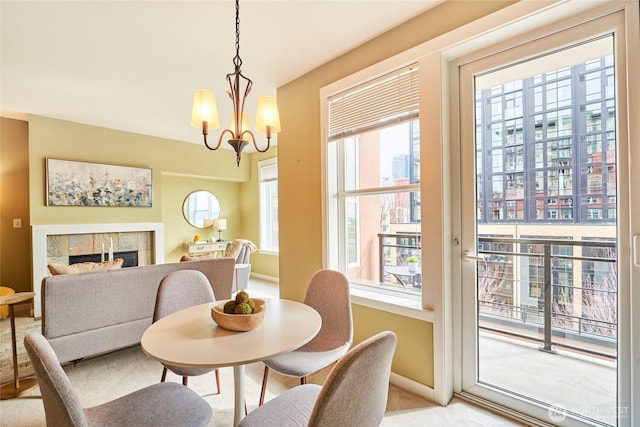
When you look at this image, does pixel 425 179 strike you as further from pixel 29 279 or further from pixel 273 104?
pixel 29 279

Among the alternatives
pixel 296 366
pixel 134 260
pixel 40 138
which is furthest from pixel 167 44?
pixel 134 260

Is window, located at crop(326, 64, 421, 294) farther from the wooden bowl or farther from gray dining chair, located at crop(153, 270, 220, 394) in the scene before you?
the wooden bowl

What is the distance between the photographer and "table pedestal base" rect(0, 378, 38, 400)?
204 cm

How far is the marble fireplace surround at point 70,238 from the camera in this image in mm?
3846

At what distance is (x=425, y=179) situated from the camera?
2.01 meters

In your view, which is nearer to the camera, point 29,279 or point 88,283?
point 88,283

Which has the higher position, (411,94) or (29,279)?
(411,94)

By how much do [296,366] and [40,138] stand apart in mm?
4765

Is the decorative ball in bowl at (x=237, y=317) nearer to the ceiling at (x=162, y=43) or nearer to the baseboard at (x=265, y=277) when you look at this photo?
the ceiling at (x=162, y=43)

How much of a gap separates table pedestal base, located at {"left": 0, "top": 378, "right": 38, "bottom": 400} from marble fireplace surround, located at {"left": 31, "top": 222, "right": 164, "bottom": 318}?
175 centimetres

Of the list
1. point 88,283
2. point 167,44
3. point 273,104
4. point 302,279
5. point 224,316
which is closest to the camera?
point 224,316

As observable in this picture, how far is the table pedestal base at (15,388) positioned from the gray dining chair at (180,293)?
1.13 m

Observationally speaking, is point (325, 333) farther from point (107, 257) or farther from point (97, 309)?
point (107, 257)

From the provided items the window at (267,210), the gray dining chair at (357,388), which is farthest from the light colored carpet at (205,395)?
the window at (267,210)
